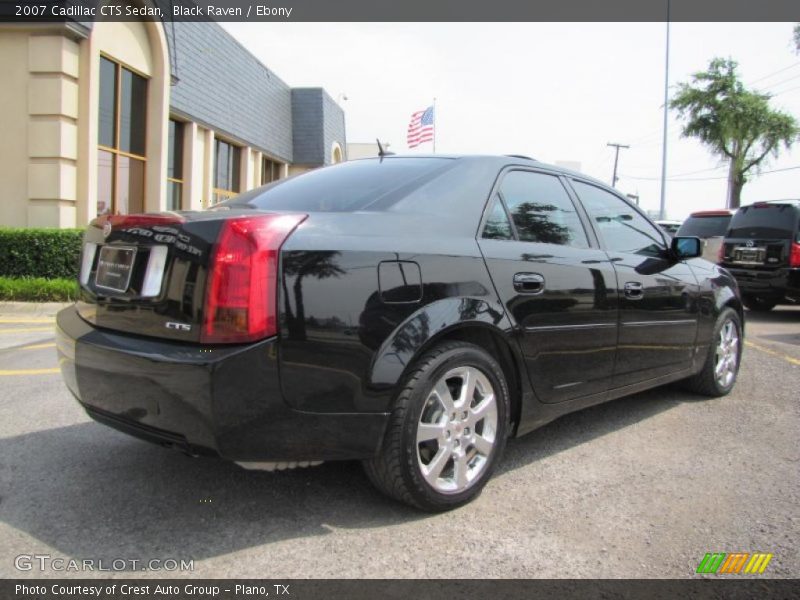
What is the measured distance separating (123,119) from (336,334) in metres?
12.6

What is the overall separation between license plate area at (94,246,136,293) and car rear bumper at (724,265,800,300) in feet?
32.3

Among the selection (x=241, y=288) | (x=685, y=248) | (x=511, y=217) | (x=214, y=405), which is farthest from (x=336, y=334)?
(x=685, y=248)

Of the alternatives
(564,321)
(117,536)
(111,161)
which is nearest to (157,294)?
(117,536)

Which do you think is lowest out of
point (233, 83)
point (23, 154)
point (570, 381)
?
point (570, 381)

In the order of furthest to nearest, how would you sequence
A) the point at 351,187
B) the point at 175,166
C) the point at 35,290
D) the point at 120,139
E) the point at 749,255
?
the point at 175,166 → the point at 120,139 → the point at 749,255 → the point at 35,290 → the point at 351,187

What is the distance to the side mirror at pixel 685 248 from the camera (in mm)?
4348

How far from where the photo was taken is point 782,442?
3912mm

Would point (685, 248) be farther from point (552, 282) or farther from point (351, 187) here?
point (351, 187)

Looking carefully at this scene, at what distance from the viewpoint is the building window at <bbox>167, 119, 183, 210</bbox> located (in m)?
15.8

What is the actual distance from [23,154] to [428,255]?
35.2 feet

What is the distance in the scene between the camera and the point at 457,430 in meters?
2.79

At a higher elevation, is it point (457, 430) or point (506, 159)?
point (506, 159)

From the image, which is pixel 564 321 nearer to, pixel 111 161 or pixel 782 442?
pixel 782 442

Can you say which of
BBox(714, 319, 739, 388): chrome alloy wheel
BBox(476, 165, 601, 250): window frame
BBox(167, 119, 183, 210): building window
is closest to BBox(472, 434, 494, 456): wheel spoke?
BBox(476, 165, 601, 250): window frame
